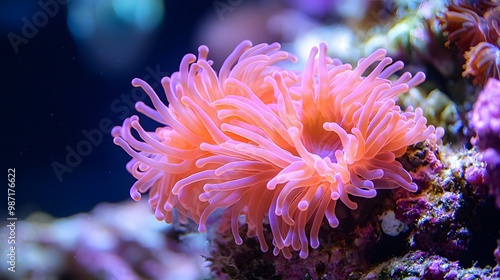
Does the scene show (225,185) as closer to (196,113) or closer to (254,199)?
(254,199)

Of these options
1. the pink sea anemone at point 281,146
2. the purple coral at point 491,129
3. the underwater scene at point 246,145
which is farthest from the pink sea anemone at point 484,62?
the purple coral at point 491,129

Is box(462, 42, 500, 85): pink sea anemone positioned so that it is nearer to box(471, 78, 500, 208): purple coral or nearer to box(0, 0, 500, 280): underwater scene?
box(0, 0, 500, 280): underwater scene

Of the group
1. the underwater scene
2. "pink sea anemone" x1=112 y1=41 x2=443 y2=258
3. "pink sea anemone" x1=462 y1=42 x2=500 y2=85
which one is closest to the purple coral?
the underwater scene

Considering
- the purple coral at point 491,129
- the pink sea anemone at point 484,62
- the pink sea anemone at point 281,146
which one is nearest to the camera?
the purple coral at point 491,129

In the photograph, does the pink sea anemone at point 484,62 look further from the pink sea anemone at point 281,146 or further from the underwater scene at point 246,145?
the pink sea anemone at point 281,146

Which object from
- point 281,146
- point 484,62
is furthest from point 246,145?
point 484,62

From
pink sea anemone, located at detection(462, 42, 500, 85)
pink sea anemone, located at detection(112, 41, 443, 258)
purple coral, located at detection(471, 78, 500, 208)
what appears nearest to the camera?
purple coral, located at detection(471, 78, 500, 208)

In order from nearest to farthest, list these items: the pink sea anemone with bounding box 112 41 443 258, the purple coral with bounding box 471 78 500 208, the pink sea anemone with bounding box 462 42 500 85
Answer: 1. the purple coral with bounding box 471 78 500 208
2. the pink sea anemone with bounding box 112 41 443 258
3. the pink sea anemone with bounding box 462 42 500 85

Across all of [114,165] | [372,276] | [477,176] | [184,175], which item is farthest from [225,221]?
[114,165]

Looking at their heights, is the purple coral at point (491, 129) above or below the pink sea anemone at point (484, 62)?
above
